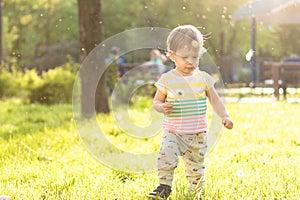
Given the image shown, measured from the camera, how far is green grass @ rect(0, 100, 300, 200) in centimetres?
351

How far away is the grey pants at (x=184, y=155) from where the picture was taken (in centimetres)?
335

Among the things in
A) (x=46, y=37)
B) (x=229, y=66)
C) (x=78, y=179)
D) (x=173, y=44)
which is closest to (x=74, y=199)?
(x=78, y=179)

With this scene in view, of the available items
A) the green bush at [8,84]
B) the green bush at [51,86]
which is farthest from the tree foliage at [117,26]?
the green bush at [51,86]

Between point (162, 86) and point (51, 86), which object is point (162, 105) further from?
point (51, 86)

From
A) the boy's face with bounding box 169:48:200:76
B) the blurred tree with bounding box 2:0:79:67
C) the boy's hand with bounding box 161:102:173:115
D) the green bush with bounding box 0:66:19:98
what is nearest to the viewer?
the boy's hand with bounding box 161:102:173:115

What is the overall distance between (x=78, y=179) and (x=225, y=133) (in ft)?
9.80

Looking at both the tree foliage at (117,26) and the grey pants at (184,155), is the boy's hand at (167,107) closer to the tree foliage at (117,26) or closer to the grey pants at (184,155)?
the grey pants at (184,155)

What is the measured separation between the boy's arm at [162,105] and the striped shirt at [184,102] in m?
0.03

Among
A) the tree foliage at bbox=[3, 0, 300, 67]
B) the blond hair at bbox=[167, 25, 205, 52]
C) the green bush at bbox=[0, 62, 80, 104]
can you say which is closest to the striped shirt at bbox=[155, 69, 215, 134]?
the blond hair at bbox=[167, 25, 205, 52]

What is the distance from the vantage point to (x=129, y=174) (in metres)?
4.24

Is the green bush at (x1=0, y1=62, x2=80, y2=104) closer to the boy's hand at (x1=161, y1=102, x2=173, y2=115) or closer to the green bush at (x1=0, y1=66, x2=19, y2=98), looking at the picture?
the green bush at (x1=0, y1=66, x2=19, y2=98)

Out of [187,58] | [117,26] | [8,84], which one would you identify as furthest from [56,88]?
[117,26]

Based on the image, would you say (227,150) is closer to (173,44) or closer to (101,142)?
(101,142)

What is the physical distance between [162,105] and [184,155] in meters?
0.44
